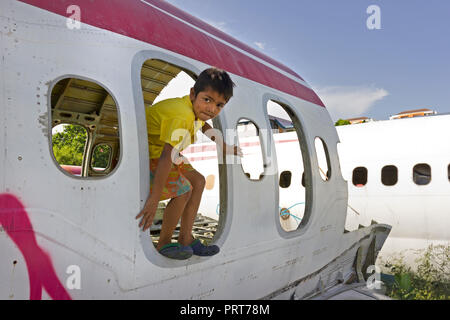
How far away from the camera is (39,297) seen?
5.78ft

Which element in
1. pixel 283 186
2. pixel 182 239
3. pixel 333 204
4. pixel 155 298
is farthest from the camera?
pixel 283 186

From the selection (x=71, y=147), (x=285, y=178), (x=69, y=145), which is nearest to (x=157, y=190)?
(x=285, y=178)

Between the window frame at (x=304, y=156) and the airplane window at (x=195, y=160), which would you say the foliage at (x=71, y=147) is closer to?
the airplane window at (x=195, y=160)

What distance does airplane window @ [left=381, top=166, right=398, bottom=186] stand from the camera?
9086 millimetres

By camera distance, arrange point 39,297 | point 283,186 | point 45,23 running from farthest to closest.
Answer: point 283,186
point 45,23
point 39,297

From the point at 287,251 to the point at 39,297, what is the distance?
264cm

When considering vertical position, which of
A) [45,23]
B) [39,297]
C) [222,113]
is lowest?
[39,297]

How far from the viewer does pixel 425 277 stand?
29.3 ft

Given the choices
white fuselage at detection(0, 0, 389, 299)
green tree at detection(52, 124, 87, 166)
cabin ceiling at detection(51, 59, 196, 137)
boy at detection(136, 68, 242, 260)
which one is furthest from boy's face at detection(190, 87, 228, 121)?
green tree at detection(52, 124, 87, 166)

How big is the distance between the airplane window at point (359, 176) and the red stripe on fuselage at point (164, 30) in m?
5.93

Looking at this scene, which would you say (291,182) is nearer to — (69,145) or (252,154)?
(252,154)

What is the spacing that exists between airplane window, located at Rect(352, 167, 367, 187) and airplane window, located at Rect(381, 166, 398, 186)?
1.42 feet
